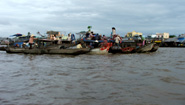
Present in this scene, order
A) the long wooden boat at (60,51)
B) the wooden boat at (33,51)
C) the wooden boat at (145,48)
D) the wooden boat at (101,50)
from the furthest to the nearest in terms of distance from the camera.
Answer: the wooden boat at (145,48)
the wooden boat at (33,51)
the wooden boat at (101,50)
the long wooden boat at (60,51)

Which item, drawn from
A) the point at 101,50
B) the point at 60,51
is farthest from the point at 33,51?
the point at 101,50

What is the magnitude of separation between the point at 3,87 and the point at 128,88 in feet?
10.4

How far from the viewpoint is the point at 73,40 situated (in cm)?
1800

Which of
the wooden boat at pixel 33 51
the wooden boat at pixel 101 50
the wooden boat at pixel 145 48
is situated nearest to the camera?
the wooden boat at pixel 101 50

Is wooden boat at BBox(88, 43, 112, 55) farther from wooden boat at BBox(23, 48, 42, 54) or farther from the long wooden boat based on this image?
wooden boat at BBox(23, 48, 42, 54)

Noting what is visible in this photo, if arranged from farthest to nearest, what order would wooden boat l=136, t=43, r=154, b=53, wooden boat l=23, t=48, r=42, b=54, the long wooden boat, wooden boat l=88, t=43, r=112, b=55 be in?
1. wooden boat l=136, t=43, r=154, b=53
2. wooden boat l=23, t=48, r=42, b=54
3. wooden boat l=88, t=43, r=112, b=55
4. the long wooden boat

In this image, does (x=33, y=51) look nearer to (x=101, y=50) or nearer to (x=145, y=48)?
(x=101, y=50)

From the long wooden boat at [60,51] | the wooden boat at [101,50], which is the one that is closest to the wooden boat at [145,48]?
the wooden boat at [101,50]

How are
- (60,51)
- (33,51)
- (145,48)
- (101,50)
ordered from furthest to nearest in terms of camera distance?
(145,48)
(33,51)
(101,50)
(60,51)

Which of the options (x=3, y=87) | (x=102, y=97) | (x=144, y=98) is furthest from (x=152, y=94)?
(x=3, y=87)

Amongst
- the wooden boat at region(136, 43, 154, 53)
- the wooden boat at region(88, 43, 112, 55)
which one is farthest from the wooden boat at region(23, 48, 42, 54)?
the wooden boat at region(136, 43, 154, 53)

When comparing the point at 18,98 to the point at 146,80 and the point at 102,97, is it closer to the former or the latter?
the point at 102,97

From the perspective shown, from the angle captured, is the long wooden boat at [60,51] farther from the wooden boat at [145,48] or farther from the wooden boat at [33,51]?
the wooden boat at [145,48]

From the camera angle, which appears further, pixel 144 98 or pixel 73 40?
pixel 73 40
